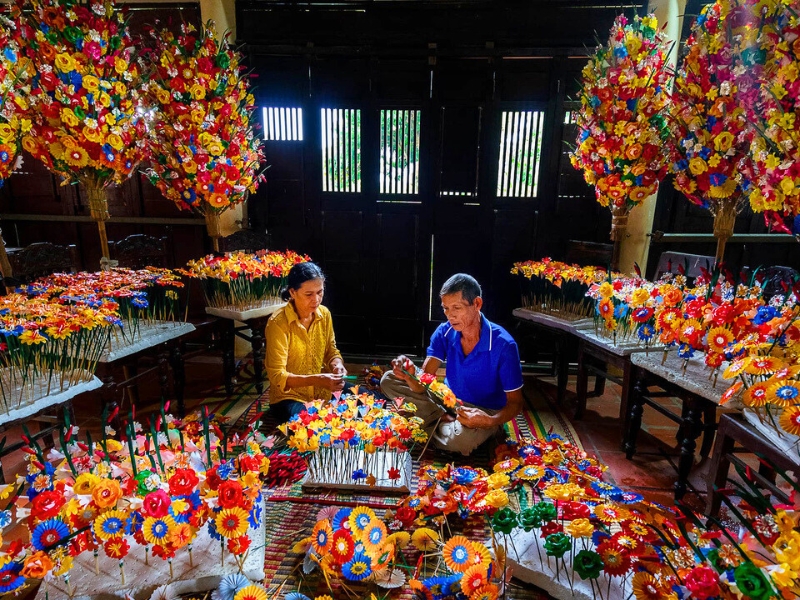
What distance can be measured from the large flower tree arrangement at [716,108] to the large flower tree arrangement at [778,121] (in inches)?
7.9

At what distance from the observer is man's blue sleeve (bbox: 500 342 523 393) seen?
8.39 feet

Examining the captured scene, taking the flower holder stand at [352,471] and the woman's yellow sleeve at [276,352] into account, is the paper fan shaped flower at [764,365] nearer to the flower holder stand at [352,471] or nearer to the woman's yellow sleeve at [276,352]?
the flower holder stand at [352,471]

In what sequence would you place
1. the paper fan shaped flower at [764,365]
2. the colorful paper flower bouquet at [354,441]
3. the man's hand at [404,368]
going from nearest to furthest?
the paper fan shaped flower at [764,365] → the colorful paper flower bouquet at [354,441] → the man's hand at [404,368]

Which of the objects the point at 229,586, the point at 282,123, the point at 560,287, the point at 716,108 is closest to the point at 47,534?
the point at 229,586

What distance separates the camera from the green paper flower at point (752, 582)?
0.97 meters

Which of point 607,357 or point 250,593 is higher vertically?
point 607,357

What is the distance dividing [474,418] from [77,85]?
327cm

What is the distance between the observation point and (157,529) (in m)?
1.33

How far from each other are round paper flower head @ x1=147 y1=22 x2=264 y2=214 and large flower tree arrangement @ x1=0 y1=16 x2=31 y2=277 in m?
0.83

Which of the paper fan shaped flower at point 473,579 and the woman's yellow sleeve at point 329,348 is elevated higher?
the woman's yellow sleeve at point 329,348

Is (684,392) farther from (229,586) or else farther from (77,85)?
(77,85)

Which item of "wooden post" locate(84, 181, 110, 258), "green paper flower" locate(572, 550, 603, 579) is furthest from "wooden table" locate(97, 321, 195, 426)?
"green paper flower" locate(572, 550, 603, 579)

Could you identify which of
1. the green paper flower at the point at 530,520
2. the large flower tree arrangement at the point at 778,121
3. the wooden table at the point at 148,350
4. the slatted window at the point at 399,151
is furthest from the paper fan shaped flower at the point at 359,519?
the slatted window at the point at 399,151

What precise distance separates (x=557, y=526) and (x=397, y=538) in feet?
2.21
